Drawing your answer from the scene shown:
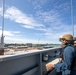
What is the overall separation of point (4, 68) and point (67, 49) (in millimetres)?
1239

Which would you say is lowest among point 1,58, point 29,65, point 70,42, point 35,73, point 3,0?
point 35,73

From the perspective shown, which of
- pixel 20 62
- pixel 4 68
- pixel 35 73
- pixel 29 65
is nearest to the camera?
pixel 4 68

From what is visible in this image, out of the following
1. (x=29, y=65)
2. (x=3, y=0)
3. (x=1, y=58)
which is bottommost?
(x=29, y=65)

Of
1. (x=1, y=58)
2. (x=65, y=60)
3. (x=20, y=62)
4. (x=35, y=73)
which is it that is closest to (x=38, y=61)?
(x=35, y=73)

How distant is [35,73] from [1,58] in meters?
1.23

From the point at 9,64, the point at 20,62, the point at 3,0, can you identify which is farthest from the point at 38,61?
the point at 3,0

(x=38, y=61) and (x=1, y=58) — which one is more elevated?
(x=1, y=58)

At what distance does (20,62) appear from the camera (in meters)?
2.22

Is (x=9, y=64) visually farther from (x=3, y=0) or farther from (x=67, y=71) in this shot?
(x=3, y=0)

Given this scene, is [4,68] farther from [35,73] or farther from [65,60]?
[65,60]

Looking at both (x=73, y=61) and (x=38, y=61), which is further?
(x=38, y=61)

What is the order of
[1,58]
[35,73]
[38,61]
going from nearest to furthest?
1. [1,58]
2. [35,73]
3. [38,61]

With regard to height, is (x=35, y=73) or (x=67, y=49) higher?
(x=67, y=49)

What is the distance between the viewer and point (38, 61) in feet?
9.68
